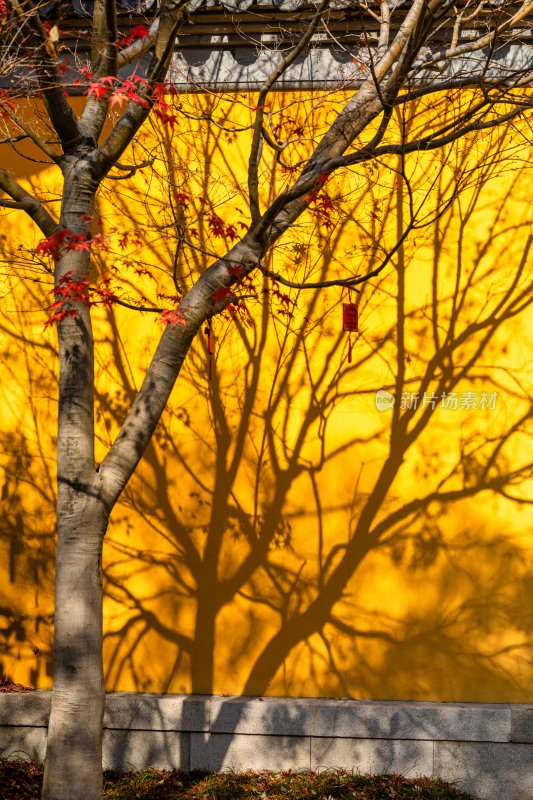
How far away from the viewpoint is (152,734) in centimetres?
670

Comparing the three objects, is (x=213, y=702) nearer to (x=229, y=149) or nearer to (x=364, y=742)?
(x=364, y=742)

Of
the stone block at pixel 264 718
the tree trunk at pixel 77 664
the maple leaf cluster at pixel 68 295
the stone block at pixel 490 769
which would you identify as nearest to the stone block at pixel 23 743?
the stone block at pixel 264 718

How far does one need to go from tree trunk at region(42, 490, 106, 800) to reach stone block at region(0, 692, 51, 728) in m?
1.83

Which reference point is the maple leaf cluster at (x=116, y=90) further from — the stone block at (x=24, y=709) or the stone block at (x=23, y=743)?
the stone block at (x=23, y=743)

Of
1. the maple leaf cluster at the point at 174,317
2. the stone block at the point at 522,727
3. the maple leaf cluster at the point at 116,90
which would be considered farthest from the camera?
the stone block at the point at 522,727

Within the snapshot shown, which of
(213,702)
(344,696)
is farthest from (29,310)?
(344,696)

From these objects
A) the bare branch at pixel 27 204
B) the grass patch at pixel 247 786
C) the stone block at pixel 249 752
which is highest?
the bare branch at pixel 27 204

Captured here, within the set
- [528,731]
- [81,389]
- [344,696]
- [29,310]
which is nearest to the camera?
[81,389]

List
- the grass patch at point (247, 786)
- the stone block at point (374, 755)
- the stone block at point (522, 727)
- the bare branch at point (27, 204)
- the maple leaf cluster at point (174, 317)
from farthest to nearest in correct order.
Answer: the stone block at point (374, 755), the stone block at point (522, 727), the grass patch at point (247, 786), the bare branch at point (27, 204), the maple leaf cluster at point (174, 317)

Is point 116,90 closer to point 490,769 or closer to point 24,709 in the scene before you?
point 24,709

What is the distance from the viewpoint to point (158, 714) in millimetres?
6691

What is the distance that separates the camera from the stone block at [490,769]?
6398 mm

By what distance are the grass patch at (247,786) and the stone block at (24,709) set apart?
1.02 feet

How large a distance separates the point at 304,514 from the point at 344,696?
1.36 meters
